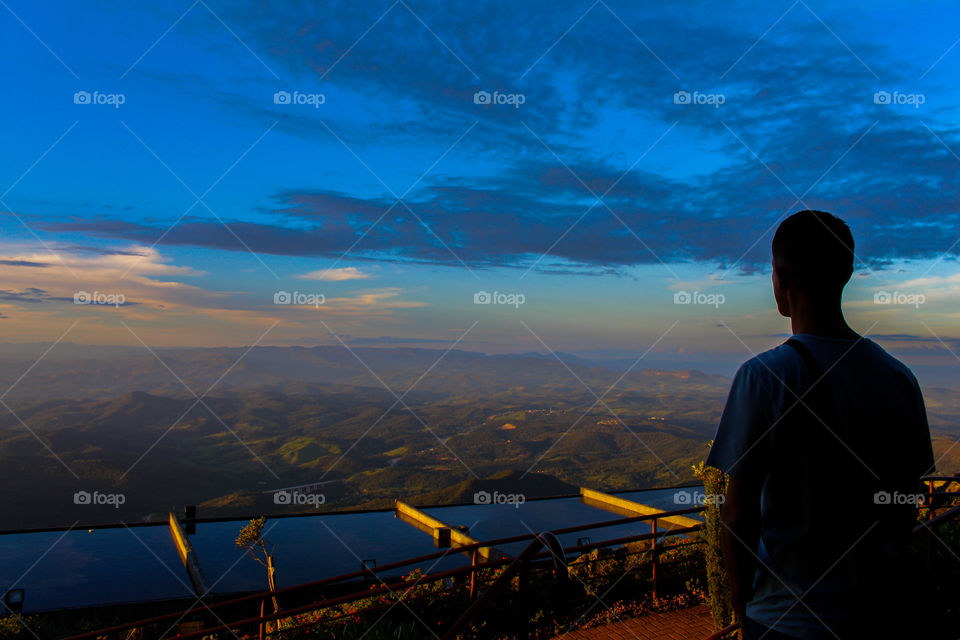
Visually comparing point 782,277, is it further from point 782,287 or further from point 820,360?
point 820,360

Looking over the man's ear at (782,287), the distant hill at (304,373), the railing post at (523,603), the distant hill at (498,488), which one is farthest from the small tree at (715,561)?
the distant hill at (304,373)

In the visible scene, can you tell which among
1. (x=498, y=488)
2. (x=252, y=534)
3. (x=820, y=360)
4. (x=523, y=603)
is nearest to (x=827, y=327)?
(x=820, y=360)

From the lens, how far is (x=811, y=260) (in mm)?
1304

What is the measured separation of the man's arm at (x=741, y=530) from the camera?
1153 millimetres

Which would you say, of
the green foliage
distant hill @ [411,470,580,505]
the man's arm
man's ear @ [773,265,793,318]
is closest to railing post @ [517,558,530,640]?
the man's arm

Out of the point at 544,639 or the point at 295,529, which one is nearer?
the point at 544,639

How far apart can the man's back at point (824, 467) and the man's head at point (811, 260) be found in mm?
174

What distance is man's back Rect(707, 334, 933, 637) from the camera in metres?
1.12

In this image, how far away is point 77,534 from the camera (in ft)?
69.5

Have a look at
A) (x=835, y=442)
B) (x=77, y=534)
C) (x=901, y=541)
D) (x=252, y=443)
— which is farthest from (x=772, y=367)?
(x=252, y=443)

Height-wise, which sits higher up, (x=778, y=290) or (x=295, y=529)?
(x=778, y=290)

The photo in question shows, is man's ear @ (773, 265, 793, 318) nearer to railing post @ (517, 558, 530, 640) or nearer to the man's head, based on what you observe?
the man's head

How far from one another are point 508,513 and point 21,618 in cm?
1577

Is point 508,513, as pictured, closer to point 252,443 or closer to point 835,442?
point 835,442
